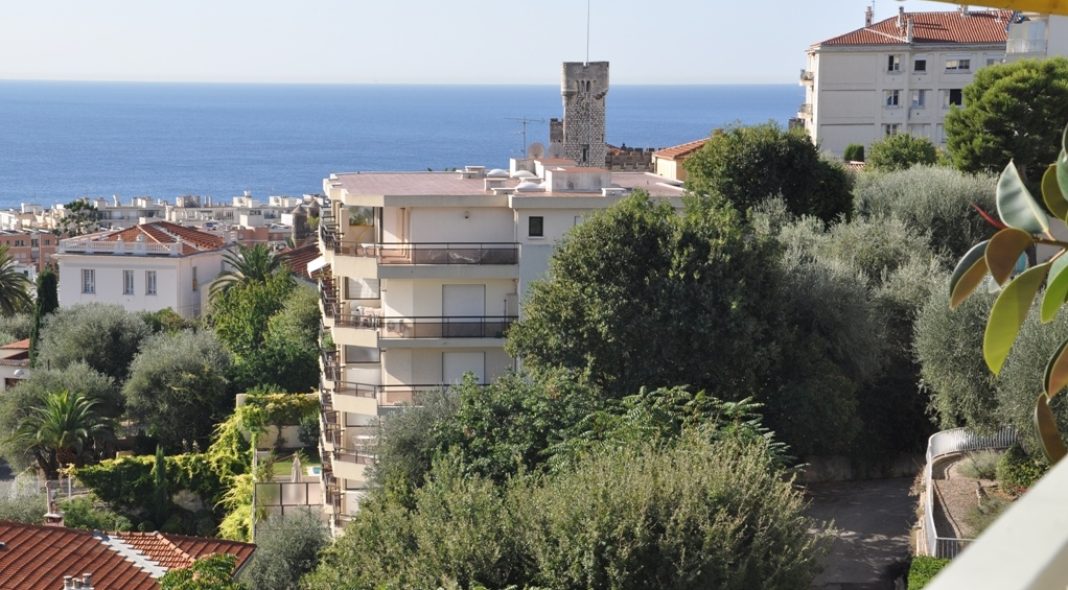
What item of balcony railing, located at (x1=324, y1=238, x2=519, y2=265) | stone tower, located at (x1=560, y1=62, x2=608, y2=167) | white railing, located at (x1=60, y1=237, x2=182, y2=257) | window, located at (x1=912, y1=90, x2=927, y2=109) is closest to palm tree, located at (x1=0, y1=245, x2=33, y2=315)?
white railing, located at (x1=60, y1=237, x2=182, y2=257)

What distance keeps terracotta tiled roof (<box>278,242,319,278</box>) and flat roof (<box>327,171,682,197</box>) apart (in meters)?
21.7

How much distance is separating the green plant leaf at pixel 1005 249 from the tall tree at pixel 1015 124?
1264 inches

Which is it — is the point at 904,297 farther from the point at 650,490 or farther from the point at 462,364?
the point at 650,490

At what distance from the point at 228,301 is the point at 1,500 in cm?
1832

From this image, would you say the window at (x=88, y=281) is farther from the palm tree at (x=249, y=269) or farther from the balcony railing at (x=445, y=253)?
the balcony railing at (x=445, y=253)

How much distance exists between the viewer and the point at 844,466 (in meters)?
22.9

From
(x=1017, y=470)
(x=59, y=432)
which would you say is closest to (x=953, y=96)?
(x=59, y=432)

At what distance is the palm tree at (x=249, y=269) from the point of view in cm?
5069

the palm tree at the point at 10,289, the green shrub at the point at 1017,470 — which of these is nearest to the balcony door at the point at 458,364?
the green shrub at the point at 1017,470

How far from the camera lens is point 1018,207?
327 cm

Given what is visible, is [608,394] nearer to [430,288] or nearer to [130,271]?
[430,288]

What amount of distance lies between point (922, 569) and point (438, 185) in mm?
15471

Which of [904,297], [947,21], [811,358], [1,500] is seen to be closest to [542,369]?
[811,358]

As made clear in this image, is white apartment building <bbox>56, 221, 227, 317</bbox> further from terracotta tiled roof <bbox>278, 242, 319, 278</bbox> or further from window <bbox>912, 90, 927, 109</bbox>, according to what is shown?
window <bbox>912, 90, 927, 109</bbox>
